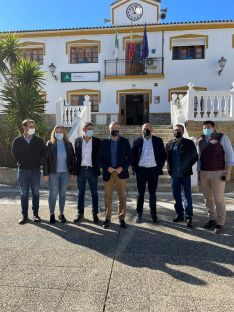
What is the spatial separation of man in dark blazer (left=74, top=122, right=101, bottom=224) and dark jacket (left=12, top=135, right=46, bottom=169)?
75cm

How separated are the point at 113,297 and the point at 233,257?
1.84 m

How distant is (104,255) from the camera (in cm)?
389

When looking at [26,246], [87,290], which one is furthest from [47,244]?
[87,290]

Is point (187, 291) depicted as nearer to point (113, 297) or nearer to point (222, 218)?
point (113, 297)

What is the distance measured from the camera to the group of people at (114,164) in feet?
16.7

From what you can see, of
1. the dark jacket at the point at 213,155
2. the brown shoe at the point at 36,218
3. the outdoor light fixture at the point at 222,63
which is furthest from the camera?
the outdoor light fixture at the point at 222,63

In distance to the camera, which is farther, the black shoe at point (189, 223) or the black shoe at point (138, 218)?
the black shoe at point (138, 218)

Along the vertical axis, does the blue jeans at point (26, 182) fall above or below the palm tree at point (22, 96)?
below

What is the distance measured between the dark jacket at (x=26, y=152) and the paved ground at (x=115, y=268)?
3.57ft

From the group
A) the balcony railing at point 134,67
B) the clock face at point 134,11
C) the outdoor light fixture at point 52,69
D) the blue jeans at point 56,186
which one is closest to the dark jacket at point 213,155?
the blue jeans at point 56,186

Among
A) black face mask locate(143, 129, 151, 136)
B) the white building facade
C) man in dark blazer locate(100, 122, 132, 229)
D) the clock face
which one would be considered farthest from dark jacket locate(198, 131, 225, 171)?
the clock face

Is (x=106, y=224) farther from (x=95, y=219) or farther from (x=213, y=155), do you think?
(x=213, y=155)

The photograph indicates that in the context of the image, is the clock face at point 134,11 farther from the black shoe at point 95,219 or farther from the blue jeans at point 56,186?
the black shoe at point 95,219

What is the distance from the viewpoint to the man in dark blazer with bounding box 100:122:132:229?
510cm
